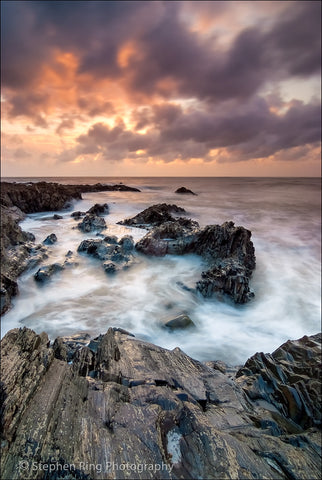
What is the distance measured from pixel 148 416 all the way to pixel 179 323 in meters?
4.20

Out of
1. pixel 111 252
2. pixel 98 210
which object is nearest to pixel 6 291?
pixel 111 252

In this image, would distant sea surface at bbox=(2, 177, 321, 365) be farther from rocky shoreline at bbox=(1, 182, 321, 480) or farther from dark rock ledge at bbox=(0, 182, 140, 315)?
rocky shoreline at bbox=(1, 182, 321, 480)

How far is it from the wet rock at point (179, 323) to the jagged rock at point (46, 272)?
5.07m

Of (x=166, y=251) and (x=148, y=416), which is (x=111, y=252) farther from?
(x=148, y=416)

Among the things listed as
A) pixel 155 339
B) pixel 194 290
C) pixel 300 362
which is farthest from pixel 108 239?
pixel 300 362

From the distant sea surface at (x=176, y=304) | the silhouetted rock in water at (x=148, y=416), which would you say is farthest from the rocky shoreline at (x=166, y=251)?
the silhouetted rock in water at (x=148, y=416)

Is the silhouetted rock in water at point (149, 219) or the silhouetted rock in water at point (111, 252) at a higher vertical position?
the silhouetted rock in water at point (149, 219)

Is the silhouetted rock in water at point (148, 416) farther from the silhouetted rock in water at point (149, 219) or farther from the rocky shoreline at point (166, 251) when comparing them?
the silhouetted rock in water at point (149, 219)

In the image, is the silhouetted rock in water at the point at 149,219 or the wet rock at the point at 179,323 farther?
the silhouetted rock in water at the point at 149,219

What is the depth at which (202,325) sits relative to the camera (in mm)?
7207

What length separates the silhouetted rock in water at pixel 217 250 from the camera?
8.45 metres

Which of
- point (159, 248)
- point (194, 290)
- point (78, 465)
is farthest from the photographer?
point (159, 248)

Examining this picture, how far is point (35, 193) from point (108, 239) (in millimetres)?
13370

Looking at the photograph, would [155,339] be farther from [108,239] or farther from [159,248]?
[108,239]
